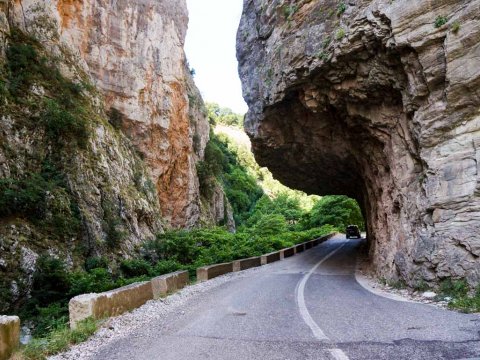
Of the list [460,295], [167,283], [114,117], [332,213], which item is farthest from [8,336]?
[332,213]

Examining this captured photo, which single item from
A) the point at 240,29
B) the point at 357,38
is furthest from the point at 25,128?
the point at 357,38

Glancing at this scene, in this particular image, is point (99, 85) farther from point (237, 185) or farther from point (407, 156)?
point (237, 185)

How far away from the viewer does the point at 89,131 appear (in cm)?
2108

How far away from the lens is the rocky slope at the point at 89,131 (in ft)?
51.1

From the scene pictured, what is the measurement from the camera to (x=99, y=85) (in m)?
28.4

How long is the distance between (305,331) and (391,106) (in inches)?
357

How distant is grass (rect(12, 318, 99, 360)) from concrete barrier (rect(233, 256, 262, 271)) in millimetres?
9811

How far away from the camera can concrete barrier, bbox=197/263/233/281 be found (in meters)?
12.4

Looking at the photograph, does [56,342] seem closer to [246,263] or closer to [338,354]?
[338,354]

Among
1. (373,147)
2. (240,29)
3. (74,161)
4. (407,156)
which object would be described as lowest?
(407,156)

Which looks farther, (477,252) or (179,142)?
(179,142)

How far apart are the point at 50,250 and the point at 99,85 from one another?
17.0 m

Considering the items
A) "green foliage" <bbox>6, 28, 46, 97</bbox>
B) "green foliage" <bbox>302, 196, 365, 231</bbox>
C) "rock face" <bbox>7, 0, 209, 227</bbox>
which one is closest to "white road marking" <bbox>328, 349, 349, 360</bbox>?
"green foliage" <bbox>6, 28, 46, 97</bbox>

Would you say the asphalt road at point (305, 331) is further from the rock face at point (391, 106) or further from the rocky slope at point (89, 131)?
the rocky slope at point (89, 131)
